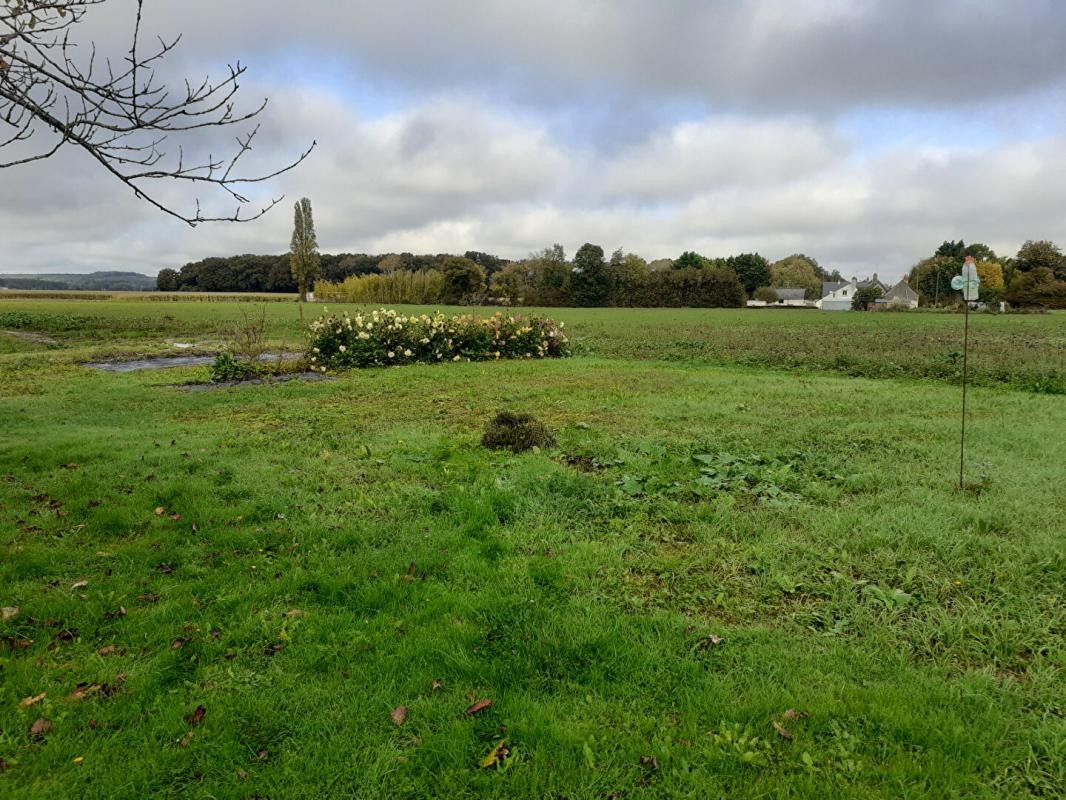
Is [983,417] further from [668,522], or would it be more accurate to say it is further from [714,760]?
[714,760]

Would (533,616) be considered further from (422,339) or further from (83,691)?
(422,339)

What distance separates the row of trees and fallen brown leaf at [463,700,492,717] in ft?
225

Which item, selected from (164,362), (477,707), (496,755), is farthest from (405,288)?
(496,755)

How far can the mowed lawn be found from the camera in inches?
93.5

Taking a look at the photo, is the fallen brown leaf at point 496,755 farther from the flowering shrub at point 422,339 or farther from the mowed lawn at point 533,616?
the flowering shrub at point 422,339

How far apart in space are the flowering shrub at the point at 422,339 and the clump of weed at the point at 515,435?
341 inches

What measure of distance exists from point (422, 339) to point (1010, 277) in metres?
87.2

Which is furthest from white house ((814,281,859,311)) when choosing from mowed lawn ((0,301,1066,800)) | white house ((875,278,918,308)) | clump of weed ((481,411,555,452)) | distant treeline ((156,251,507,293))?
mowed lawn ((0,301,1066,800))

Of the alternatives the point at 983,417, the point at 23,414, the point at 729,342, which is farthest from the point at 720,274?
the point at 23,414

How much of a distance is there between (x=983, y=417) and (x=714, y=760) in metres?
8.62

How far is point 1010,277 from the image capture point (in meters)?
75.3

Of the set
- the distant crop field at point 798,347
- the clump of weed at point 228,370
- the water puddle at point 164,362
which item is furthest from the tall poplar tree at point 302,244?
the clump of weed at point 228,370

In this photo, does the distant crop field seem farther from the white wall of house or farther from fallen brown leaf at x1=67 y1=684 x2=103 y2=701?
the white wall of house

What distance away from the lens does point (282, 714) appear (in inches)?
104
